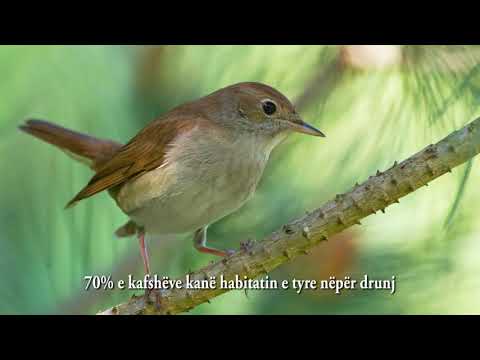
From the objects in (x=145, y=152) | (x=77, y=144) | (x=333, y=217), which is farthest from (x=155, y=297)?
(x=77, y=144)

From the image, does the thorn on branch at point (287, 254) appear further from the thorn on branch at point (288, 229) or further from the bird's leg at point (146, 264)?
the bird's leg at point (146, 264)

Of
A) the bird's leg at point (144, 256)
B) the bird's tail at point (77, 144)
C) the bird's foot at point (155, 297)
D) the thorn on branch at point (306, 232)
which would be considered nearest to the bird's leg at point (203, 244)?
the bird's leg at point (144, 256)

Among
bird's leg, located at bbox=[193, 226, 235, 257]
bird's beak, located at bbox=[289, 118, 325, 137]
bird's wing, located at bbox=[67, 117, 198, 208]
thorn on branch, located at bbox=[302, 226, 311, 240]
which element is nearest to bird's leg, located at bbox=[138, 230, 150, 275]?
bird's leg, located at bbox=[193, 226, 235, 257]

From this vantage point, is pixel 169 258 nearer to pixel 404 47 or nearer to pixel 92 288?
pixel 92 288

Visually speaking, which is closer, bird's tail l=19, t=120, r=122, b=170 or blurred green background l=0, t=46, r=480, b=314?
blurred green background l=0, t=46, r=480, b=314

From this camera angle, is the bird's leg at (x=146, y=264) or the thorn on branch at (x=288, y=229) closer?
the thorn on branch at (x=288, y=229)

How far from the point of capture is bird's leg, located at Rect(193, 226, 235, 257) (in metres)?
3.02

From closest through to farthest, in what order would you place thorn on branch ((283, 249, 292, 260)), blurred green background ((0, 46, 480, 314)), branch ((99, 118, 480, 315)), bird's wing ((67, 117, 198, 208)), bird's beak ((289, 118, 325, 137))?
1. branch ((99, 118, 480, 315))
2. blurred green background ((0, 46, 480, 314))
3. thorn on branch ((283, 249, 292, 260))
4. bird's beak ((289, 118, 325, 137))
5. bird's wing ((67, 117, 198, 208))

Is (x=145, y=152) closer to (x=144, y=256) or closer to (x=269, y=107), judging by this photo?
(x=269, y=107)

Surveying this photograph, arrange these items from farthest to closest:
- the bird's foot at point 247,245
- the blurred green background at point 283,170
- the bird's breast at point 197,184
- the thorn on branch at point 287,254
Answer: the bird's breast at point 197,184 → the bird's foot at point 247,245 → the thorn on branch at point 287,254 → the blurred green background at point 283,170

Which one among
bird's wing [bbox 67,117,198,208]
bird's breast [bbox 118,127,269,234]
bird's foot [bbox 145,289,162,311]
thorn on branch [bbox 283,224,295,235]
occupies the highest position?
bird's wing [bbox 67,117,198,208]

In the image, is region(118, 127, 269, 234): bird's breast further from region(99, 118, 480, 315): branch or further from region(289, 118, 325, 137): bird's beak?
region(99, 118, 480, 315): branch

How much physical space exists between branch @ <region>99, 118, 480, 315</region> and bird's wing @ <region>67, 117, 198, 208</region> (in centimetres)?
121

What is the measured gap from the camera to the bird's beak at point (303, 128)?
9.33 ft
